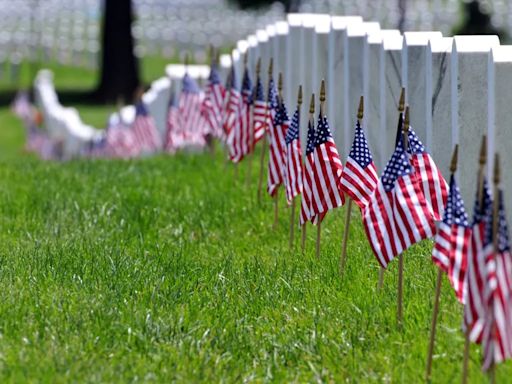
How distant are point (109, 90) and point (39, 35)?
865cm

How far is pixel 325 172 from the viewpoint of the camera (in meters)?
8.69

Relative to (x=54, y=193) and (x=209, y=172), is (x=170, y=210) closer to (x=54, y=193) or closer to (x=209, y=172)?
(x=54, y=193)

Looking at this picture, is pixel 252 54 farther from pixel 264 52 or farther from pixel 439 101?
pixel 439 101

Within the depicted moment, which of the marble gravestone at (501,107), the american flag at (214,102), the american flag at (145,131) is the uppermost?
the marble gravestone at (501,107)

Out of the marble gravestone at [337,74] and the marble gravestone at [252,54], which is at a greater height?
the marble gravestone at [337,74]

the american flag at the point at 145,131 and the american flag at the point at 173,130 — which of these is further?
the american flag at the point at 145,131

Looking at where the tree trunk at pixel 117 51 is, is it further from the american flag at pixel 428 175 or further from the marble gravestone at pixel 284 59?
the american flag at pixel 428 175

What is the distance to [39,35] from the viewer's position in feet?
158

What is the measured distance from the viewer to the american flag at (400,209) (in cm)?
717

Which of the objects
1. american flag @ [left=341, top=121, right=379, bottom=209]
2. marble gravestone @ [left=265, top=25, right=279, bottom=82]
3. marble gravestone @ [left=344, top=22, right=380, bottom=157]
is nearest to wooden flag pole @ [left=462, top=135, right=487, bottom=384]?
american flag @ [left=341, top=121, right=379, bottom=209]

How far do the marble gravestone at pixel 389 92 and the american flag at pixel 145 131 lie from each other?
944 centimetres

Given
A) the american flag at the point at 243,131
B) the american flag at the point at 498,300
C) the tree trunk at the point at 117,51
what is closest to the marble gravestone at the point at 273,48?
the american flag at the point at 243,131

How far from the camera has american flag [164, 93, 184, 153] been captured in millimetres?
16844

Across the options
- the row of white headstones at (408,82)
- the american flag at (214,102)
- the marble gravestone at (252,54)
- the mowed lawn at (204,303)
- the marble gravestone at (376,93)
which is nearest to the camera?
the mowed lawn at (204,303)
